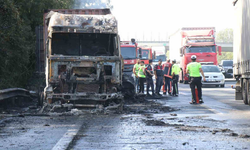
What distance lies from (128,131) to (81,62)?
4832 millimetres

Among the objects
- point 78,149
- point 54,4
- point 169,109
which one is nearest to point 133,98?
point 169,109

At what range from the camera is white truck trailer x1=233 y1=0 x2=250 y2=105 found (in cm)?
1511

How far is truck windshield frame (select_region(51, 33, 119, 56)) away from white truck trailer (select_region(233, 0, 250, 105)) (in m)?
4.21

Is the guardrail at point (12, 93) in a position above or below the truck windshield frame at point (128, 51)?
below

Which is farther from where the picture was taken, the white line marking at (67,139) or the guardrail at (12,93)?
the guardrail at (12,93)

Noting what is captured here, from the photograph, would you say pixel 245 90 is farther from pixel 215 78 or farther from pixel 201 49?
pixel 201 49

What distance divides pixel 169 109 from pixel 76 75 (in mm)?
2948

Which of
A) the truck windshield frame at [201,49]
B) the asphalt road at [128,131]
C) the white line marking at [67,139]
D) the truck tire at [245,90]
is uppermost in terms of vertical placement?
the truck windshield frame at [201,49]

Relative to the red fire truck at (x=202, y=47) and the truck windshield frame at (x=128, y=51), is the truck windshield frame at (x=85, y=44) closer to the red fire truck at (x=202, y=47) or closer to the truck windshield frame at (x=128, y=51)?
the truck windshield frame at (x=128, y=51)

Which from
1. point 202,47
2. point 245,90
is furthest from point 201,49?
point 245,90

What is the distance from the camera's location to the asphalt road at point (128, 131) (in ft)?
24.4

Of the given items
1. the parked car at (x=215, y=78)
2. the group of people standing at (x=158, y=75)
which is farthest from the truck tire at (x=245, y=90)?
the parked car at (x=215, y=78)

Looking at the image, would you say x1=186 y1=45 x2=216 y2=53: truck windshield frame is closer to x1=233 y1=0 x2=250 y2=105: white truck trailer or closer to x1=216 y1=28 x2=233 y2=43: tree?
x1=233 y1=0 x2=250 y2=105: white truck trailer

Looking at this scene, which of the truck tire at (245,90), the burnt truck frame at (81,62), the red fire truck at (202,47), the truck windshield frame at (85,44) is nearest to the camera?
the burnt truck frame at (81,62)
